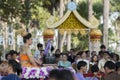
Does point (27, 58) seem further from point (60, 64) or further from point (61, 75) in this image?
point (61, 75)

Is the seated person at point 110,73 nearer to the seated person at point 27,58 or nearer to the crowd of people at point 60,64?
the crowd of people at point 60,64

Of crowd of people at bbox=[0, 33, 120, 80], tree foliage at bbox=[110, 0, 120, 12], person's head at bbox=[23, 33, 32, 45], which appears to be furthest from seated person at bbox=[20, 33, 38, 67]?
tree foliage at bbox=[110, 0, 120, 12]

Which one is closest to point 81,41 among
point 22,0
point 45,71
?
point 22,0

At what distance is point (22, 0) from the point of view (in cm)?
2902

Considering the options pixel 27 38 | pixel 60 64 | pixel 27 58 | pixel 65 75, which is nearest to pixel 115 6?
pixel 60 64

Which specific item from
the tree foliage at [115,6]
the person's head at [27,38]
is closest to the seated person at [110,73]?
the person's head at [27,38]

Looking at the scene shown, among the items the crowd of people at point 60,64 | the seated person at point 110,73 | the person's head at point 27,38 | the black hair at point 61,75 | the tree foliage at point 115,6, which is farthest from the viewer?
the tree foliage at point 115,6

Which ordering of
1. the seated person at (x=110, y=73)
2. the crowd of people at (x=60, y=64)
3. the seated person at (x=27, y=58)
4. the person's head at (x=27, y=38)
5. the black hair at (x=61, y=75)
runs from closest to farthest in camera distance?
the black hair at (x=61, y=75) → the crowd of people at (x=60, y=64) → the seated person at (x=110, y=73) → the person's head at (x=27, y=38) → the seated person at (x=27, y=58)

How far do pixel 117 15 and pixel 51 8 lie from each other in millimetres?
12220

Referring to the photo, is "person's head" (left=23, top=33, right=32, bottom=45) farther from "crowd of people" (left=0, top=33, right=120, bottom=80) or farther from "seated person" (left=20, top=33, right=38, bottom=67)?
"seated person" (left=20, top=33, right=38, bottom=67)

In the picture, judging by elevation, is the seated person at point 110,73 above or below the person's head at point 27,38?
below

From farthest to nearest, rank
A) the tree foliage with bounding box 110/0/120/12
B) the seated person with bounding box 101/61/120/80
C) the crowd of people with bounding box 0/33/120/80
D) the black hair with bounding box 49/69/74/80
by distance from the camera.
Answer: the tree foliage with bounding box 110/0/120/12, the seated person with bounding box 101/61/120/80, the crowd of people with bounding box 0/33/120/80, the black hair with bounding box 49/69/74/80

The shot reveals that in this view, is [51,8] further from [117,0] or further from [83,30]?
[83,30]

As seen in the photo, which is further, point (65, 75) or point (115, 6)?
point (115, 6)
